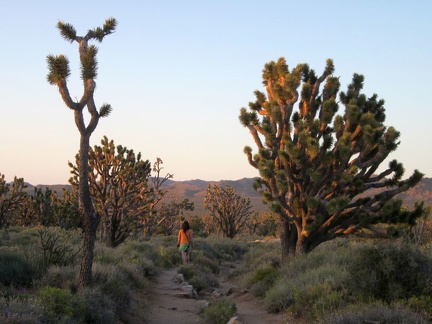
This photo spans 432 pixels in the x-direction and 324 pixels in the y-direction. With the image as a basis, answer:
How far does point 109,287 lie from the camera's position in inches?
351

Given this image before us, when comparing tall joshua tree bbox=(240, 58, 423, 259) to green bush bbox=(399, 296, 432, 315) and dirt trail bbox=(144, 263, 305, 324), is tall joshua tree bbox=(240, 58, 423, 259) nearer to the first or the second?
dirt trail bbox=(144, 263, 305, 324)

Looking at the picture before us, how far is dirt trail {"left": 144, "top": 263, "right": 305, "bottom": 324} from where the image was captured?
925 cm

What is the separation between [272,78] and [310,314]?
8.50 metres

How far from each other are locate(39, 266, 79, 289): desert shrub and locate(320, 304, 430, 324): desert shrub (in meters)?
4.68

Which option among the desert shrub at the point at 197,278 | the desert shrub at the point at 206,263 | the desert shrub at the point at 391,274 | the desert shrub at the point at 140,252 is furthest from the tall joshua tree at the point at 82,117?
the desert shrub at the point at 206,263

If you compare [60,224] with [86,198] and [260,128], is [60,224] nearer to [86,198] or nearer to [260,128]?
[260,128]

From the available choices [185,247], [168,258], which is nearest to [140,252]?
[168,258]

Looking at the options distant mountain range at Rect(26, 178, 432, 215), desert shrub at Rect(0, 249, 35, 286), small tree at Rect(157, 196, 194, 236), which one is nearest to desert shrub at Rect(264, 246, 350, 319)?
desert shrub at Rect(0, 249, 35, 286)

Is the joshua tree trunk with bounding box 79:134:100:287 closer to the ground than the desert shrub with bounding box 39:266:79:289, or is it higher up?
higher up

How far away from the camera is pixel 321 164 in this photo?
40.6 feet

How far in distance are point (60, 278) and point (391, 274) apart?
623 centimetres

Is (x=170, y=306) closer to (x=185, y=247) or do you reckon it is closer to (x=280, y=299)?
(x=280, y=299)

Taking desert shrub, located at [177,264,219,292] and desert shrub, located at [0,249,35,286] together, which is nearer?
desert shrub, located at [0,249,35,286]

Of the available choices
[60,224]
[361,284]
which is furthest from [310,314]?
[60,224]
